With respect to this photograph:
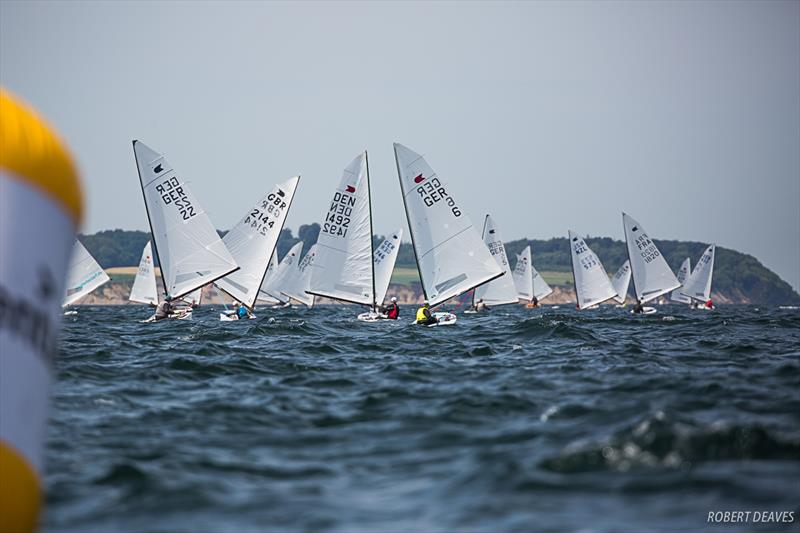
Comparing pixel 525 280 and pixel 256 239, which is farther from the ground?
pixel 256 239

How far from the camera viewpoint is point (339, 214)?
1375 inches

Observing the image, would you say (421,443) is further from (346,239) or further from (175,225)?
(175,225)

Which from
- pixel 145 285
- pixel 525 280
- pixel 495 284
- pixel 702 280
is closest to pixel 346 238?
pixel 495 284

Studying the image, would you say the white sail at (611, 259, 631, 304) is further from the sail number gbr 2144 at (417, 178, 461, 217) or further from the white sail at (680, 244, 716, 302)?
the sail number gbr 2144 at (417, 178, 461, 217)

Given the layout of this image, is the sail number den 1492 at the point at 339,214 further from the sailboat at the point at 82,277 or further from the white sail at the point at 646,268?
the sailboat at the point at 82,277

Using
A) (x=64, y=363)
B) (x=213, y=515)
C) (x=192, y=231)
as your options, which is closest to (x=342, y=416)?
(x=213, y=515)

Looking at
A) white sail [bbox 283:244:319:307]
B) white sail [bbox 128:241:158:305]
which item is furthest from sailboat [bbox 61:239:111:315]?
white sail [bbox 283:244:319:307]

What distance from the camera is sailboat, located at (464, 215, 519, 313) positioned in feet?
180

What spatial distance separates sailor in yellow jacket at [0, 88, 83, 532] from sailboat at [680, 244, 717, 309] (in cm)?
7861

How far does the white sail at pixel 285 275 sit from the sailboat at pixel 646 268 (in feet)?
78.9

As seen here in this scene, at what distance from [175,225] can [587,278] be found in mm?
34170

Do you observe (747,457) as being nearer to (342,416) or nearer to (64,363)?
(342,416)

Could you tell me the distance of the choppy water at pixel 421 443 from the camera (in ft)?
22.1

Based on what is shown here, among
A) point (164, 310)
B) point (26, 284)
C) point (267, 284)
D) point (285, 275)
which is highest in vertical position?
point (285, 275)
